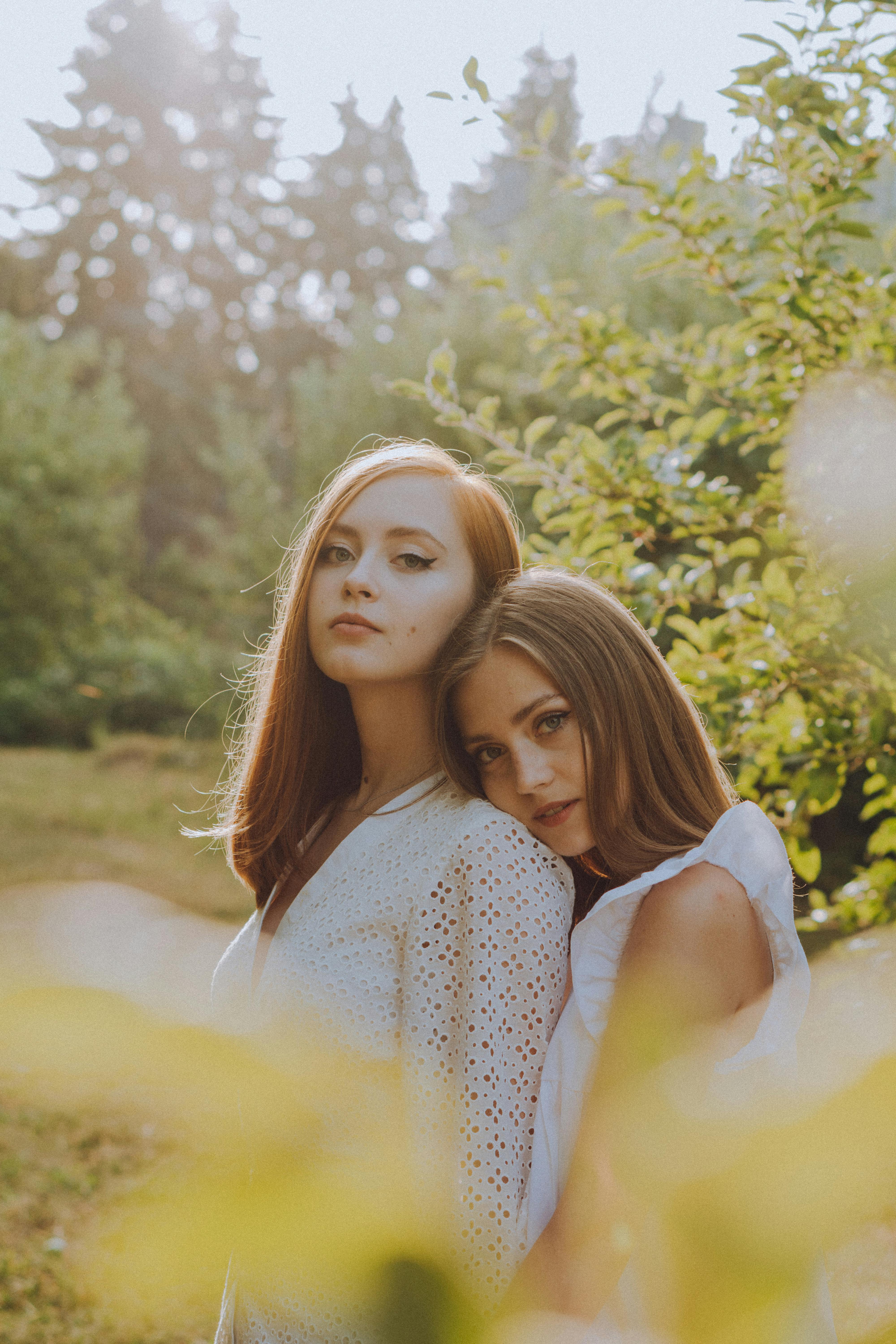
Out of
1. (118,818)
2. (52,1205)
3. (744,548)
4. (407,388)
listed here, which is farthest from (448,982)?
(118,818)

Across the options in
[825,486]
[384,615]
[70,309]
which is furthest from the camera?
[70,309]

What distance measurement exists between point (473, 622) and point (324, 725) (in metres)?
0.54

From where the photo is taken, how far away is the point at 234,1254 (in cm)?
33

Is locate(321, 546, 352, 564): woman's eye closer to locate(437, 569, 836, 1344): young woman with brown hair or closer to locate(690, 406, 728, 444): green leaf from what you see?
locate(437, 569, 836, 1344): young woman with brown hair

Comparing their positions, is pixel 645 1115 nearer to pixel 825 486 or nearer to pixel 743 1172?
pixel 743 1172

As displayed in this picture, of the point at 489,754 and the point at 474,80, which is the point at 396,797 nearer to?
the point at 489,754

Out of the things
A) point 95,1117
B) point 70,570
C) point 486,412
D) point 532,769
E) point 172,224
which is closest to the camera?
point 95,1117

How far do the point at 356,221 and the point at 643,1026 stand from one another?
37867mm

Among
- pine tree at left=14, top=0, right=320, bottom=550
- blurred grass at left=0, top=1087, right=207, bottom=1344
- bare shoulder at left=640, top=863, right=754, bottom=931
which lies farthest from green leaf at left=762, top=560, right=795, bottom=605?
pine tree at left=14, top=0, right=320, bottom=550

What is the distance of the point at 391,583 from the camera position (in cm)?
184

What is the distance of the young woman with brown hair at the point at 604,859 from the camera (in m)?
0.97

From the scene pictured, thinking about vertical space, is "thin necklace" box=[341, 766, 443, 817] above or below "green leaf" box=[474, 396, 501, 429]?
below

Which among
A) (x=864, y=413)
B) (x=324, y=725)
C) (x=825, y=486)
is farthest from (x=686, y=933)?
(x=864, y=413)

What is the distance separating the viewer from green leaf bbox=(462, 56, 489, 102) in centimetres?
222
